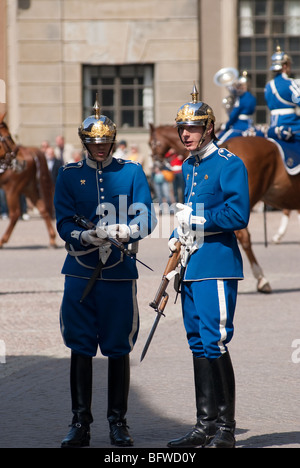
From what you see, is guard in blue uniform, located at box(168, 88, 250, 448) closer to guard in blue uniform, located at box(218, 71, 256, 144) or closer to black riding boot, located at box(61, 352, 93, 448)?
black riding boot, located at box(61, 352, 93, 448)

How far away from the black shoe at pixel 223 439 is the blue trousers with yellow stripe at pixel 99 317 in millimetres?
656

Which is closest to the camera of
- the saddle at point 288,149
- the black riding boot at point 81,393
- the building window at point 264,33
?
the black riding boot at point 81,393

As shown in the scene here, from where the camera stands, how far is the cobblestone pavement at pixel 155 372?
573 centimetres

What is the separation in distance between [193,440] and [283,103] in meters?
7.75

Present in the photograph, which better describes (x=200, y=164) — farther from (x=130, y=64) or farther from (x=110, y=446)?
(x=130, y=64)

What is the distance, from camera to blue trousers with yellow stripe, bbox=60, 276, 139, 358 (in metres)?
5.46

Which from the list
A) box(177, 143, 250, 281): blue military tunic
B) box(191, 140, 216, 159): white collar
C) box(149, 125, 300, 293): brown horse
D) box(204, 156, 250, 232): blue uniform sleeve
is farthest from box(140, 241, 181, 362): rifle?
box(149, 125, 300, 293): brown horse

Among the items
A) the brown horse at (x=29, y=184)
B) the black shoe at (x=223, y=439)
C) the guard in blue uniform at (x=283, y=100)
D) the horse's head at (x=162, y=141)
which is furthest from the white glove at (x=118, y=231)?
the horse's head at (x=162, y=141)

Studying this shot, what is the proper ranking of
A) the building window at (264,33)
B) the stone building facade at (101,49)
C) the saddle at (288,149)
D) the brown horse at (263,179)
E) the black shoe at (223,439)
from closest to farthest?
the black shoe at (223,439) → the brown horse at (263,179) → the saddle at (288,149) → the stone building facade at (101,49) → the building window at (264,33)

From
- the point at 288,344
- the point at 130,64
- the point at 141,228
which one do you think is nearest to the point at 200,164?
the point at 141,228

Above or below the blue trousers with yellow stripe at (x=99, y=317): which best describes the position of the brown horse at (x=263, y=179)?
above

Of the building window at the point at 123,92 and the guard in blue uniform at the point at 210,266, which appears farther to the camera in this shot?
the building window at the point at 123,92

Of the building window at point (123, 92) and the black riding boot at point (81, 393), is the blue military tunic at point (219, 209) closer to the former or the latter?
the black riding boot at point (81, 393)

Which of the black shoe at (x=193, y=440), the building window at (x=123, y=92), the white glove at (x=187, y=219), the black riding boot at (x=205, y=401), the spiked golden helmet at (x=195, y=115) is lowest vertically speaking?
the black shoe at (x=193, y=440)
